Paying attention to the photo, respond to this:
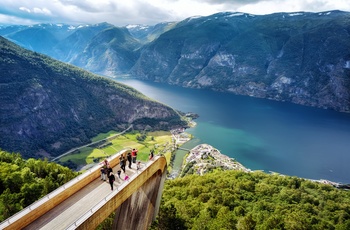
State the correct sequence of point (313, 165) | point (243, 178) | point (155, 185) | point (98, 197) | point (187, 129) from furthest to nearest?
point (187, 129)
point (313, 165)
point (243, 178)
point (155, 185)
point (98, 197)

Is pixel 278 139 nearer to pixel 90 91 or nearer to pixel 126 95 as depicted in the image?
pixel 126 95

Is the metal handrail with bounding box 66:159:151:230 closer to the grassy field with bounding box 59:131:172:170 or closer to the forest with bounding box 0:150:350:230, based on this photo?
the forest with bounding box 0:150:350:230

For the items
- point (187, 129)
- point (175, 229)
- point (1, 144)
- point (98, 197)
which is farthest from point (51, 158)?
point (98, 197)

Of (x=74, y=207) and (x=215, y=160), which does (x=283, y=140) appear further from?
(x=74, y=207)

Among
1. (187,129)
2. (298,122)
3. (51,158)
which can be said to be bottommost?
(51,158)

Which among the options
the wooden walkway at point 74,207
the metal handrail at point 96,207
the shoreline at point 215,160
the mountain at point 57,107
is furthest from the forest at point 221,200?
the mountain at point 57,107

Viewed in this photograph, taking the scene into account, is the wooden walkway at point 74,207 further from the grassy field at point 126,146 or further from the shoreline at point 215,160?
the grassy field at point 126,146

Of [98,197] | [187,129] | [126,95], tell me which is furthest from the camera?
[126,95]

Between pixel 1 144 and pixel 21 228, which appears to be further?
pixel 1 144

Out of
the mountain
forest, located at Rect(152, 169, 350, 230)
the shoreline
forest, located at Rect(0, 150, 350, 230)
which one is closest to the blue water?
the shoreline
